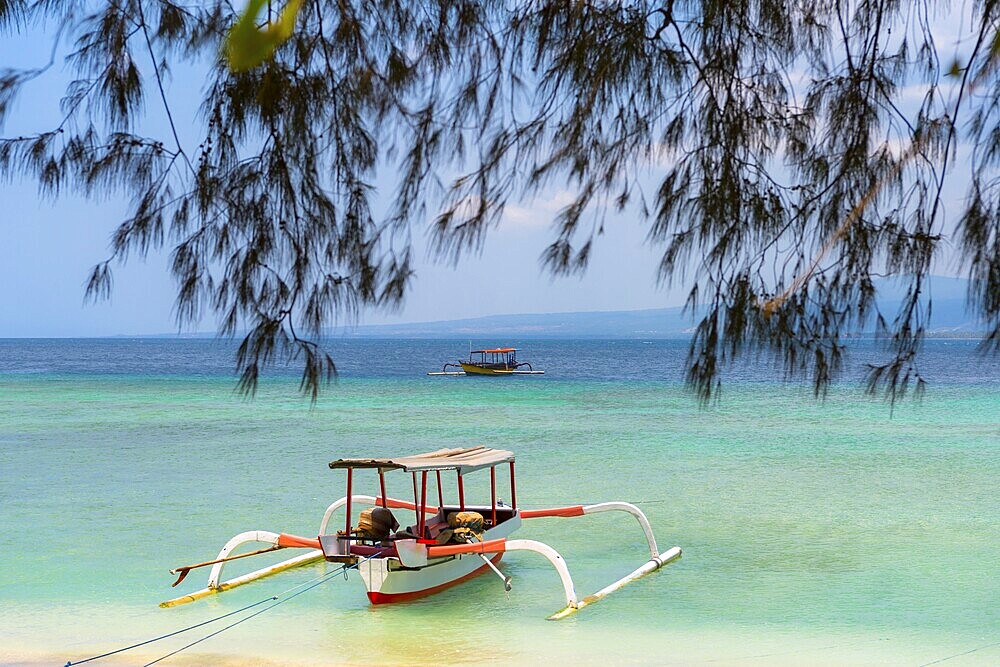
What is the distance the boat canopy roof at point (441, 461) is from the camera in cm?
811

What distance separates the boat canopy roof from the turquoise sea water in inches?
40.6

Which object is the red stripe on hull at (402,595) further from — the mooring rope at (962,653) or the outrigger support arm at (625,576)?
the mooring rope at (962,653)

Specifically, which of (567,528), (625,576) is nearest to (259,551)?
(625,576)

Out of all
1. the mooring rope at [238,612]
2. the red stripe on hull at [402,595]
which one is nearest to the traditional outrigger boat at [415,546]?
the red stripe on hull at [402,595]

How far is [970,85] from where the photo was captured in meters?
2.58

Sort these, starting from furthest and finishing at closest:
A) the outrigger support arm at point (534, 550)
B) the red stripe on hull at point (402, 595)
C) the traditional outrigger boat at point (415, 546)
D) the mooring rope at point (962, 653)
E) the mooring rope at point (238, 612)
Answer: the red stripe on hull at point (402, 595), the traditional outrigger boat at point (415, 546), the outrigger support arm at point (534, 550), the mooring rope at point (962, 653), the mooring rope at point (238, 612)

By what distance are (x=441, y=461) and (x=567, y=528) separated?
178 inches

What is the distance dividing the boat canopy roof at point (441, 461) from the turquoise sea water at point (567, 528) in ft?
3.38

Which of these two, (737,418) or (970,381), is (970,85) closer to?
(737,418)

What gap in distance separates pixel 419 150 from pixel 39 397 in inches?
1306

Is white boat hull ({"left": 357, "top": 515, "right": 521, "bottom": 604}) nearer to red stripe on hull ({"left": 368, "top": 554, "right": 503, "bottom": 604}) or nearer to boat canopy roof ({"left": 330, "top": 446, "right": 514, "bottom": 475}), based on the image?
red stripe on hull ({"left": 368, "top": 554, "right": 503, "bottom": 604})

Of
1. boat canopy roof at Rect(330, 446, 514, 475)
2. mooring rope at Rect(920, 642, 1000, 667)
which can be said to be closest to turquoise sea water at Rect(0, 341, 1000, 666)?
mooring rope at Rect(920, 642, 1000, 667)

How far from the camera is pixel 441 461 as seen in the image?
8.56m

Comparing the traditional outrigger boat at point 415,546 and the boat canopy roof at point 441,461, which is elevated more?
the boat canopy roof at point 441,461
